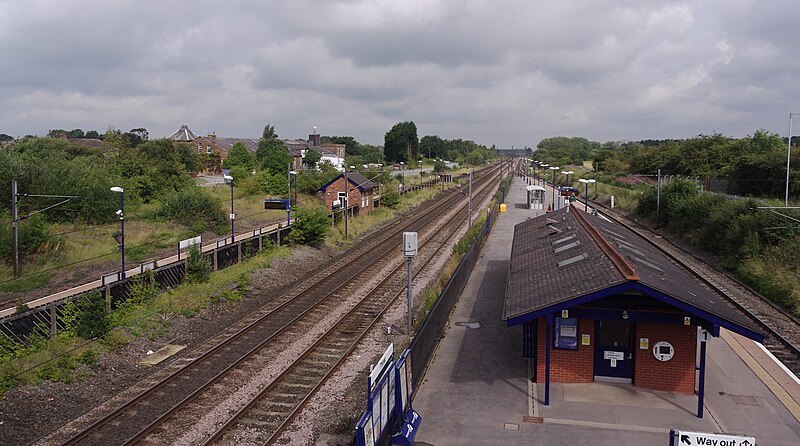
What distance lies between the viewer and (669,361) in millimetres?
12633

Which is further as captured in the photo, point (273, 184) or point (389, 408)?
point (273, 184)

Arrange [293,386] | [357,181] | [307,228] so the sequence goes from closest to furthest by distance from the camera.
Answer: [293,386] < [307,228] < [357,181]

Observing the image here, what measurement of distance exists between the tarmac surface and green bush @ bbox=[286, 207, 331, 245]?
16266 mm

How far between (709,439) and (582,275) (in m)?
5.50

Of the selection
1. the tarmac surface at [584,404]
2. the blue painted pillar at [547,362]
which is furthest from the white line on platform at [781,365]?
the blue painted pillar at [547,362]

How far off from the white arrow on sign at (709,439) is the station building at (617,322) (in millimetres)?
3545

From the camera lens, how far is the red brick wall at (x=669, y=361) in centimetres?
1243

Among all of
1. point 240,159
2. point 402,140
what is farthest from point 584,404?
point 402,140

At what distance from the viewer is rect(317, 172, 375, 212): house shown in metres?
44.6

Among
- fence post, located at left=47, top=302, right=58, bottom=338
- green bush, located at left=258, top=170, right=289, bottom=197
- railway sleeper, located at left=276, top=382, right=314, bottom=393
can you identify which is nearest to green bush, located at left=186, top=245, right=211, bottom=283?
fence post, located at left=47, top=302, right=58, bottom=338

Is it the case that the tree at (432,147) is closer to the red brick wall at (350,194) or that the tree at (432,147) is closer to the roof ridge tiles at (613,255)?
the red brick wall at (350,194)

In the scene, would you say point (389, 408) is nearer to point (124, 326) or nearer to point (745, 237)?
point (124, 326)

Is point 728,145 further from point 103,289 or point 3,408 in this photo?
point 3,408

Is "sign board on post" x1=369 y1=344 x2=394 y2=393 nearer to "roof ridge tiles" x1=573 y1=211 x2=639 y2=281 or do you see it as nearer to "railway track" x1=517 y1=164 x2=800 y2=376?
"roof ridge tiles" x1=573 y1=211 x2=639 y2=281
